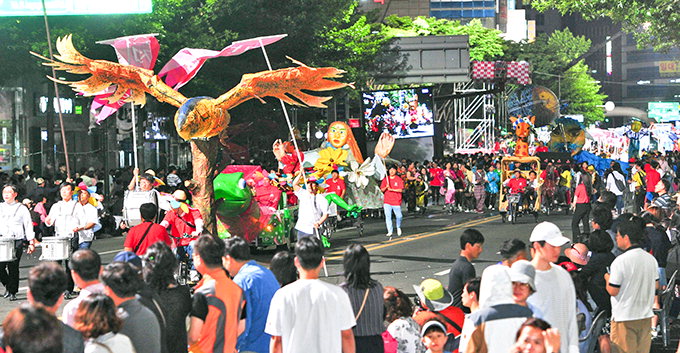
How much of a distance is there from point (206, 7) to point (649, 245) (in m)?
24.1

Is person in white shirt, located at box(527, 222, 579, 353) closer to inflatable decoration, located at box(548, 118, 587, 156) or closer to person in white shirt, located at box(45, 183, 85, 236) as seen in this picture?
person in white shirt, located at box(45, 183, 85, 236)

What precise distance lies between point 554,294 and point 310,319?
1693mm

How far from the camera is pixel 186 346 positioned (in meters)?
7.44

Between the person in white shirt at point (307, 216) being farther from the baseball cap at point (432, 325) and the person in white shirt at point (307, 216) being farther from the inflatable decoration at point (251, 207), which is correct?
the baseball cap at point (432, 325)

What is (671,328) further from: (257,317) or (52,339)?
(52,339)

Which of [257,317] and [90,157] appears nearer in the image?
[257,317]

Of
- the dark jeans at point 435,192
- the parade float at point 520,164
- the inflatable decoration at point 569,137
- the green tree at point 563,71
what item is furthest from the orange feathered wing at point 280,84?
the green tree at point 563,71

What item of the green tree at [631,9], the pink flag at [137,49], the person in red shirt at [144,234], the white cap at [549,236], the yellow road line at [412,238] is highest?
the green tree at [631,9]

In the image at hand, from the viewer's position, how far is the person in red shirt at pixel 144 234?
11641mm

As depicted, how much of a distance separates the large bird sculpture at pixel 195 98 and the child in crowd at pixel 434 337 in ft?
29.4

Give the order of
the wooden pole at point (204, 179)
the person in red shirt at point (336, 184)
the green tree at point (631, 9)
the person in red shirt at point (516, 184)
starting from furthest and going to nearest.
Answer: the person in red shirt at point (516, 184), the green tree at point (631, 9), the person in red shirt at point (336, 184), the wooden pole at point (204, 179)

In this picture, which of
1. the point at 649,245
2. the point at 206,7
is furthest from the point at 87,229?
the point at 206,7

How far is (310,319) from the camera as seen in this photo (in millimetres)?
7328

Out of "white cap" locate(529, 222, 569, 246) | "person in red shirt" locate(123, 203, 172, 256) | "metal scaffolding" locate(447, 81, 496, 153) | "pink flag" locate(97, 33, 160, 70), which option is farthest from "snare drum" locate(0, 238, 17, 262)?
"metal scaffolding" locate(447, 81, 496, 153)
